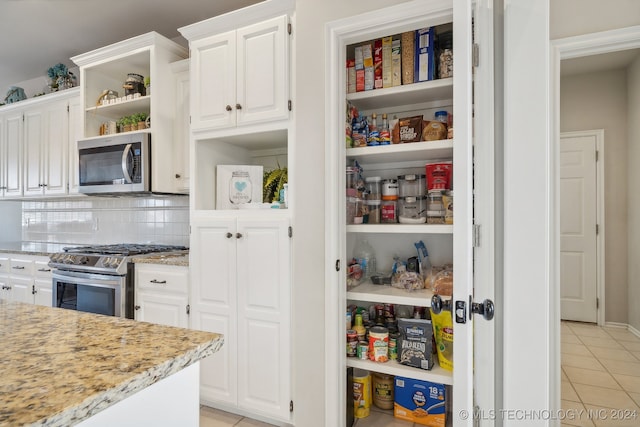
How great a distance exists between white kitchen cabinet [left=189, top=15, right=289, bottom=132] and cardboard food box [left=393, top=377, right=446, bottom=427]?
1625 millimetres

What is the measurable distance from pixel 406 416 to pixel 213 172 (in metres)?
1.89

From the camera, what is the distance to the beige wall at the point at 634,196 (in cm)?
281

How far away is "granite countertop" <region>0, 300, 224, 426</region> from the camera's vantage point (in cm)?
42

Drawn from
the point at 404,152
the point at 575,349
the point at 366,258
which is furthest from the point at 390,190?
the point at 575,349

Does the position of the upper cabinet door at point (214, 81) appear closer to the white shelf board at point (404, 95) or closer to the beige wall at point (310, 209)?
the beige wall at point (310, 209)

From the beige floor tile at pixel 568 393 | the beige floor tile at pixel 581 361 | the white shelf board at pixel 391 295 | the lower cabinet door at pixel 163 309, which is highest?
the white shelf board at pixel 391 295

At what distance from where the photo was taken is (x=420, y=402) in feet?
5.82

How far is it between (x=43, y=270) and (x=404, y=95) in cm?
315

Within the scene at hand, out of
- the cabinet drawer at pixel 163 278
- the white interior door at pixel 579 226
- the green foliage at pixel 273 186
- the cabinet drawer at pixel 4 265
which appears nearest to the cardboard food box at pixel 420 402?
the green foliage at pixel 273 186

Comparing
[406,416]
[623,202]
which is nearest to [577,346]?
[623,202]

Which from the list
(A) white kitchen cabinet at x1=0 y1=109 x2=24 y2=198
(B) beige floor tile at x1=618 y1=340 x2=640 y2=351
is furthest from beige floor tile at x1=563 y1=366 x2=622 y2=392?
(A) white kitchen cabinet at x1=0 y1=109 x2=24 y2=198

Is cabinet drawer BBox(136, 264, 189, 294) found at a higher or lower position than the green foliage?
lower

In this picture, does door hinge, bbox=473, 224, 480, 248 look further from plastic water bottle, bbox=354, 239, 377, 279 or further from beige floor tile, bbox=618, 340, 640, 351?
beige floor tile, bbox=618, 340, 640, 351

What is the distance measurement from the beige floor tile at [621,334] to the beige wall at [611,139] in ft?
0.33
